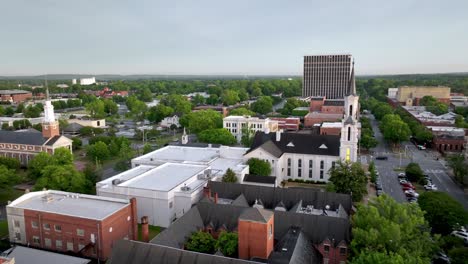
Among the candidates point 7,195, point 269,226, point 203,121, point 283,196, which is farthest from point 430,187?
point 7,195

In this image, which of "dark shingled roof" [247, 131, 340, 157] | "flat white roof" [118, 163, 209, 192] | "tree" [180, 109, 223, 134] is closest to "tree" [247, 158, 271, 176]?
"dark shingled roof" [247, 131, 340, 157]

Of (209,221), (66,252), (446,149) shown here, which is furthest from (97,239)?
(446,149)

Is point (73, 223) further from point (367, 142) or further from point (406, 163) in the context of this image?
point (367, 142)

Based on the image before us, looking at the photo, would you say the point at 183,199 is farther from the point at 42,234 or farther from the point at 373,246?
the point at 373,246

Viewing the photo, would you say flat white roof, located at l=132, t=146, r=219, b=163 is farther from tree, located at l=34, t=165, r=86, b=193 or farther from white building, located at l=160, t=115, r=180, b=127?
white building, located at l=160, t=115, r=180, b=127

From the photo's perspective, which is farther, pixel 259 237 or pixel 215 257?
pixel 259 237

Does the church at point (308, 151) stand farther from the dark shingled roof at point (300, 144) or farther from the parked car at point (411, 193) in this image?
the parked car at point (411, 193)
